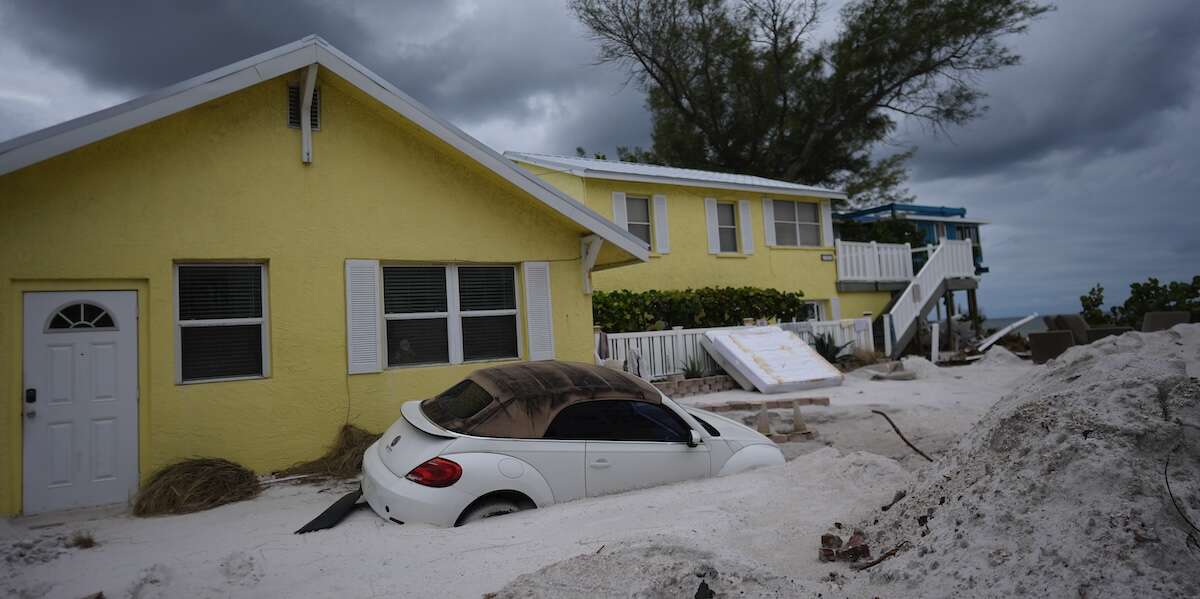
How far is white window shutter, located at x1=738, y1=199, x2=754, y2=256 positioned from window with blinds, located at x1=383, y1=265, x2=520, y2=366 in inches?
483

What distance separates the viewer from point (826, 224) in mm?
22891

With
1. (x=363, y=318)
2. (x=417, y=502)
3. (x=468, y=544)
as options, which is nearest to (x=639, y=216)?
(x=363, y=318)

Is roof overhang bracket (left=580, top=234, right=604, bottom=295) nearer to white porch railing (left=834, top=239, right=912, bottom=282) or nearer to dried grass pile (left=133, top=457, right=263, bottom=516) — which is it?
dried grass pile (left=133, top=457, right=263, bottom=516)

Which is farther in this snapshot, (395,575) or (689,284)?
(689,284)

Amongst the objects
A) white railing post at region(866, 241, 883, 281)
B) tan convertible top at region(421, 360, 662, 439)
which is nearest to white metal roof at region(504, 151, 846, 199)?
white railing post at region(866, 241, 883, 281)

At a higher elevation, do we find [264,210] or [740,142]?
[740,142]

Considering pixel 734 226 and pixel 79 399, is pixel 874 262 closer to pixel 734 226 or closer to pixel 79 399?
pixel 734 226

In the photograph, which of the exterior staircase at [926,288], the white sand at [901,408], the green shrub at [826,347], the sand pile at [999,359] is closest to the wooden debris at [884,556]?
the white sand at [901,408]

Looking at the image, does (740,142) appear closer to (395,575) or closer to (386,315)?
(386,315)

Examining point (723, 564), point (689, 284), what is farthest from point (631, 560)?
point (689, 284)

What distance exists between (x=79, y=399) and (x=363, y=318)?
2.98 meters

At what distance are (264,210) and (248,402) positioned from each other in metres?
2.26

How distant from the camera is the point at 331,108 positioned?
8.91 m

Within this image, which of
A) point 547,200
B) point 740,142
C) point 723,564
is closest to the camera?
point 723,564
